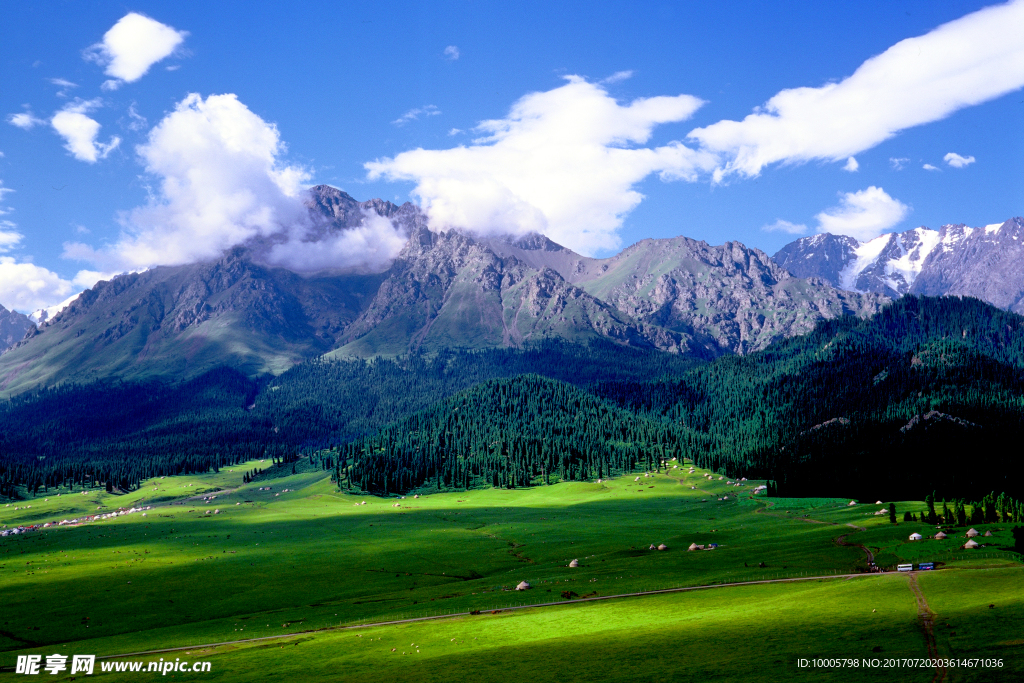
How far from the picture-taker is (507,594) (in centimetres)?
8969

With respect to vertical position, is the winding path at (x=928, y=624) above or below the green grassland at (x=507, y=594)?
above

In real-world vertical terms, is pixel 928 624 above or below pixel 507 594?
above

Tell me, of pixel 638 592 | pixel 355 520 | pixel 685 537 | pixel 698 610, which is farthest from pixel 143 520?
pixel 698 610

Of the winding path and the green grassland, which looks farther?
the green grassland

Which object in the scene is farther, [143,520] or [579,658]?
[143,520]

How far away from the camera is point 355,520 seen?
188 metres

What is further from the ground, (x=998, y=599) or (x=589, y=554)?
(x=998, y=599)

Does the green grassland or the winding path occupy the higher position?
the winding path

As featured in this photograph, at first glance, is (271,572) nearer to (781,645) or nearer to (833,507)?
(781,645)

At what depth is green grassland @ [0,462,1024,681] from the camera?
2098 inches

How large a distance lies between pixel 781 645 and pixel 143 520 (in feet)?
642

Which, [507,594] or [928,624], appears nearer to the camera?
[928,624]

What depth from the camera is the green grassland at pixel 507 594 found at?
53.3m

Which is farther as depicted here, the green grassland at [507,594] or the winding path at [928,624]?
the green grassland at [507,594]
